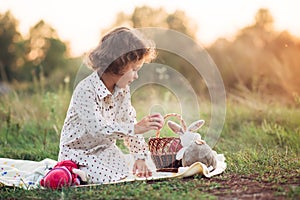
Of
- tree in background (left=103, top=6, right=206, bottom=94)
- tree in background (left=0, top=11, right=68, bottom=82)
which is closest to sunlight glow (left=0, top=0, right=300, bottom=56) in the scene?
tree in background (left=103, top=6, right=206, bottom=94)

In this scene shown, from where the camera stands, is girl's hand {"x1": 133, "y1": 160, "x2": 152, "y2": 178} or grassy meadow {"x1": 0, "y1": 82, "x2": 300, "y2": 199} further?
girl's hand {"x1": 133, "y1": 160, "x2": 152, "y2": 178}

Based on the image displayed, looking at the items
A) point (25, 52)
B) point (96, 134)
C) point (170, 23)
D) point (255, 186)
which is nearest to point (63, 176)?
point (96, 134)

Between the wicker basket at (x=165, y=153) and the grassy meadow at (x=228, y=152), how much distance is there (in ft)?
1.30

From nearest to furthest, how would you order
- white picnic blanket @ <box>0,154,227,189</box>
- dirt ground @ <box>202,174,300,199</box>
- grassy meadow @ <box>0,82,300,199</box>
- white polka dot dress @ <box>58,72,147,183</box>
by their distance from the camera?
dirt ground @ <box>202,174,300,199</box> < grassy meadow @ <box>0,82,300,199</box> < white picnic blanket @ <box>0,154,227,189</box> < white polka dot dress @ <box>58,72,147,183</box>

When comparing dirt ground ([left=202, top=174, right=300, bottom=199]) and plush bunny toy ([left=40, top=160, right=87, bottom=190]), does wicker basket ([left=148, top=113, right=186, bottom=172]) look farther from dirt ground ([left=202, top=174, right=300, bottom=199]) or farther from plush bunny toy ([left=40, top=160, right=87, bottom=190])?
plush bunny toy ([left=40, top=160, right=87, bottom=190])

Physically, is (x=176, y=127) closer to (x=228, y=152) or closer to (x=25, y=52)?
(x=228, y=152)

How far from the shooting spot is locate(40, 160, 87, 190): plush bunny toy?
10.3 feet

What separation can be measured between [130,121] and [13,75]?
1726cm

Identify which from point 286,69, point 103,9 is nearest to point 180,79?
point 286,69

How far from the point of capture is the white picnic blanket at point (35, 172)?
10.6ft

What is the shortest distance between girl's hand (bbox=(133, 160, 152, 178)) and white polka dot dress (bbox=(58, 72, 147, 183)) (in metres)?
0.05

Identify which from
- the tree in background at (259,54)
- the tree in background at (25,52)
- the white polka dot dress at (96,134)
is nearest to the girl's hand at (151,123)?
the white polka dot dress at (96,134)

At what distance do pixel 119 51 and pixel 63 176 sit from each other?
958 millimetres

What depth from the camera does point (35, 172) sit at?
3.59 metres
